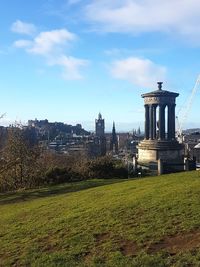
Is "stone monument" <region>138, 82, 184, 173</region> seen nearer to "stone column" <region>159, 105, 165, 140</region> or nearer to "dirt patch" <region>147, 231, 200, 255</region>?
"stone column" <region>159, 105, 165, 140</region>

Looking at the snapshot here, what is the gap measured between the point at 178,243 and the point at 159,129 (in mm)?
44125

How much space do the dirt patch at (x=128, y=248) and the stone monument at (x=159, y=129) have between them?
3935 cm

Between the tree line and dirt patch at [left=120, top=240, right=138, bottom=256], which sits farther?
the tree line

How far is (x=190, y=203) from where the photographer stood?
1087 centimetres

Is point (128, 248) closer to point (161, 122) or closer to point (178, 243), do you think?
point (178, 243)

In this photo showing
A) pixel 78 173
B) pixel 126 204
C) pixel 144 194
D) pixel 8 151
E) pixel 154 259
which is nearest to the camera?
pixel 154 259

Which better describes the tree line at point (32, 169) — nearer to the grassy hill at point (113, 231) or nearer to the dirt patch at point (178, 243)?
the grassy hill at point (113, 231)

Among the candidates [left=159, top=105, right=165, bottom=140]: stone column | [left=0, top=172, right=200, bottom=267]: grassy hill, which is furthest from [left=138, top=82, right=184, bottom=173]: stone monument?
[left=0, top=172, right=200, bottom=267]: grassy hill

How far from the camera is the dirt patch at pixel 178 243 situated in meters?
8.09

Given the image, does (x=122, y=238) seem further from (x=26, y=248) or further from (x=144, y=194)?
(x=144, y=194)

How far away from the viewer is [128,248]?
28.1ft

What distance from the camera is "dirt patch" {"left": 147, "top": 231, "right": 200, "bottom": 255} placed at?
8.09 m

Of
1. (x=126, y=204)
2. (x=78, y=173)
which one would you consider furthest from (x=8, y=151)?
(x=126, y=204)

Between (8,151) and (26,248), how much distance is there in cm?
2143
